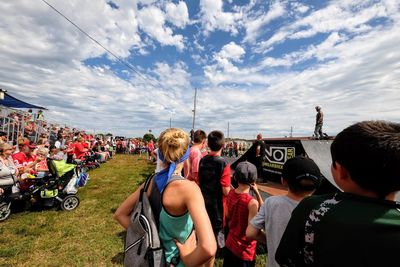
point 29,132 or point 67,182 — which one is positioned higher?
point 29,132

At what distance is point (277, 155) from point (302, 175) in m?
7.25

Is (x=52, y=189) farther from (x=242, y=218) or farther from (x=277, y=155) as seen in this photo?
(x=277, y=155)

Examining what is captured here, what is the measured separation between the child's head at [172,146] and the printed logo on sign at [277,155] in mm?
6922

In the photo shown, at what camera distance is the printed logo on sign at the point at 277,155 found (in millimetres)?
8203

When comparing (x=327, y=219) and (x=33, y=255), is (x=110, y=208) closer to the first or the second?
(x=33, y=255)

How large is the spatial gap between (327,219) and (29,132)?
15.3 meters

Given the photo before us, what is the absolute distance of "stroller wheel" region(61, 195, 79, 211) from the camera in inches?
270

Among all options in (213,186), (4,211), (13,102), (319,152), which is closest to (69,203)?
(4,211)

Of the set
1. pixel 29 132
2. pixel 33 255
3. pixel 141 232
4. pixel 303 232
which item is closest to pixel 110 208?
pixel 33 255

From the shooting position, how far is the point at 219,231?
364 cm

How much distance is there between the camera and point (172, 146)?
5.91ft

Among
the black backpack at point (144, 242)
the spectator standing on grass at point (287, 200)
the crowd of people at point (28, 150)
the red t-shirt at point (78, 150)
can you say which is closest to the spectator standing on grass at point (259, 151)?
the crowd of people at point (28, 150)

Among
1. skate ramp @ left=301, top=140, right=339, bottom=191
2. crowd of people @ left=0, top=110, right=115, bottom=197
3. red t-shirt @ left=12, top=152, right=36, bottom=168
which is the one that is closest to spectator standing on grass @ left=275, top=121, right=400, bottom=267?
skate ramp @ left=301, top=140, right=339, bottom=191

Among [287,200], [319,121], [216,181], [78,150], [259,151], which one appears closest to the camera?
[287,200]
